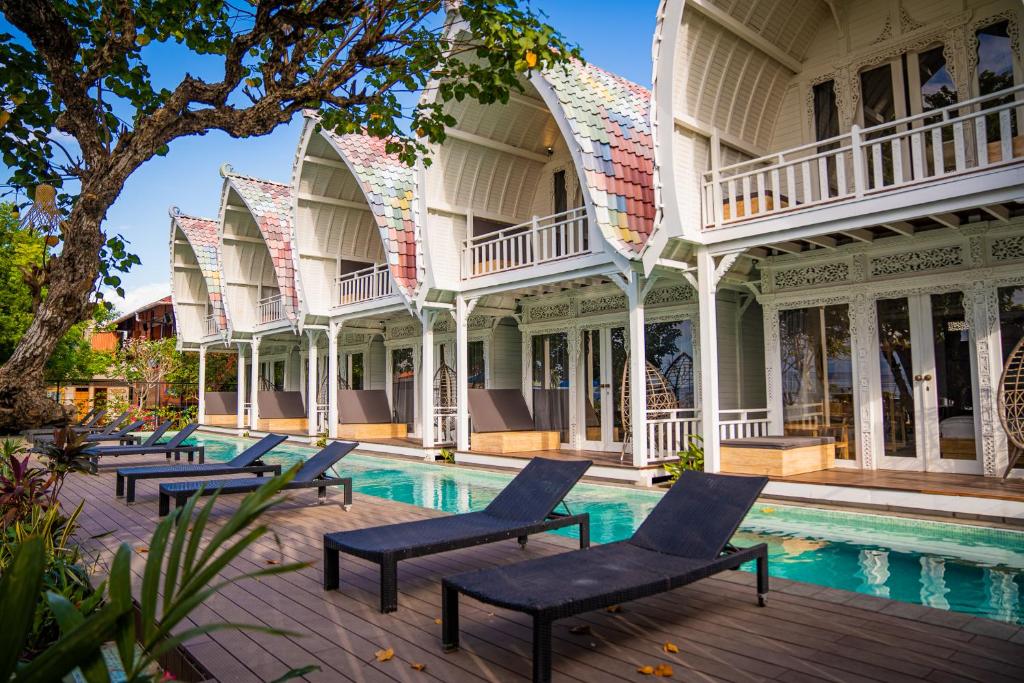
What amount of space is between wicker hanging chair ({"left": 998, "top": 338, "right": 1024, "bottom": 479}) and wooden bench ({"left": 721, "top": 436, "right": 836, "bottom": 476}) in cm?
210

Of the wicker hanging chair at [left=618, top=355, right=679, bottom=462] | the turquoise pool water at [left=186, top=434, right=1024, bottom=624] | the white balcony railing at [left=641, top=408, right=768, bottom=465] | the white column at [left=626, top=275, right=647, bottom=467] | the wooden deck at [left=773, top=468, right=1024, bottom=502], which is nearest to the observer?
the turquoise pool water at [left=186, top=434, right=1024, bottom=624]

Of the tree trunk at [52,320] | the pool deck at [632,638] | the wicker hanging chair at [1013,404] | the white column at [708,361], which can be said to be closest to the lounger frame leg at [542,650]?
the pool deck at [632,638]

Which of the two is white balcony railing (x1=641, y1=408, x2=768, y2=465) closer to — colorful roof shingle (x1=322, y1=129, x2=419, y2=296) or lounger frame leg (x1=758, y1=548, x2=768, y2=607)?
colorful roof shingle (x1=322, y1=129, x2=419, y2=296)

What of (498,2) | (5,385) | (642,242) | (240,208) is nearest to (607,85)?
(642,242)

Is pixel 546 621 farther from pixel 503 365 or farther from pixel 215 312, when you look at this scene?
pixel 215 312

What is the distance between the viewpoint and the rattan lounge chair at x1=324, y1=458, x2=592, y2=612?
13.4 ft

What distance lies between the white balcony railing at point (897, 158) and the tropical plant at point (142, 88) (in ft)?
10.5

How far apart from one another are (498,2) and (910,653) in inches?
228

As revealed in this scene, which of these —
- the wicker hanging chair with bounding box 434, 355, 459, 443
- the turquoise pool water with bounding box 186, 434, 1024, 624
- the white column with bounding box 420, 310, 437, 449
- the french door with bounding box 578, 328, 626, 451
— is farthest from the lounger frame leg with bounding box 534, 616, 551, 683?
the wicker hanging chair with bounding box 434, 355, 459, 443

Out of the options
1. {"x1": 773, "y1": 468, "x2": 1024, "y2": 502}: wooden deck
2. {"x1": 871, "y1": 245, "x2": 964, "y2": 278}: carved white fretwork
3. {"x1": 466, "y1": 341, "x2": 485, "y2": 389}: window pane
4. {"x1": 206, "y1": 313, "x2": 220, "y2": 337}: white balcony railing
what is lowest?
{"x1": 773, "y1": 468, "x2": 1024, "y2": 502}: wooden deck

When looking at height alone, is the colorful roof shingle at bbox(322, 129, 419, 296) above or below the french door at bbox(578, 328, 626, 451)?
above

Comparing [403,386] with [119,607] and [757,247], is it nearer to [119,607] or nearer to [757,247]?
[757,247]

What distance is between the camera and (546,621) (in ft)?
9.64

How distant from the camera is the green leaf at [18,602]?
4.28ft
